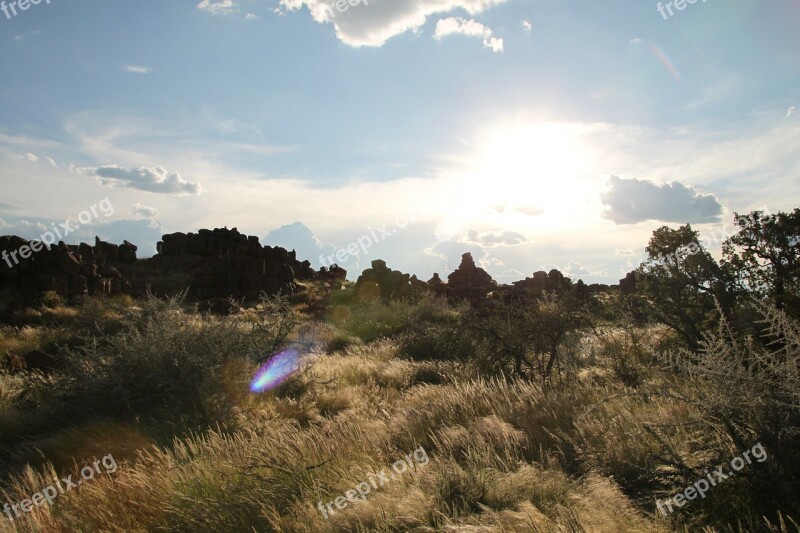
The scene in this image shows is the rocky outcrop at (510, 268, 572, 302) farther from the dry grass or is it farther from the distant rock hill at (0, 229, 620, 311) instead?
the dry grass

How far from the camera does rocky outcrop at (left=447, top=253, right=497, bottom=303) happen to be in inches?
1586

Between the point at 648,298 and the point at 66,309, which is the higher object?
the point at 66,309

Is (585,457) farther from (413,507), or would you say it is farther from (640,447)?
(413,507)

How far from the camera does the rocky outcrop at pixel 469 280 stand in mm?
40281

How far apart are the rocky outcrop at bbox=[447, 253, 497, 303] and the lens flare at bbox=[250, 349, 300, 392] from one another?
96.3ft

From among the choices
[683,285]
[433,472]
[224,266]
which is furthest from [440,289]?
[433,472]

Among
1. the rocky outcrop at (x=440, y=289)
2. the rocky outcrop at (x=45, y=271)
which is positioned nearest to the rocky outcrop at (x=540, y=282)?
the rocky outcrop at (x=440, y=289)

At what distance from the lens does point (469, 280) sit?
140ft

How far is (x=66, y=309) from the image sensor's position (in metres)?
22.8

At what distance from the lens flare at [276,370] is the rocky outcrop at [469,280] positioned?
29.3m

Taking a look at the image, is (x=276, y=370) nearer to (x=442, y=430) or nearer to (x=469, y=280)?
(x=442, y=430)

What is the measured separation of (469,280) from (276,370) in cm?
3386

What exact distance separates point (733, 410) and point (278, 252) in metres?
48.6

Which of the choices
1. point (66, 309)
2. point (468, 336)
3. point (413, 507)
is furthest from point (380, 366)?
point (66, 309)
